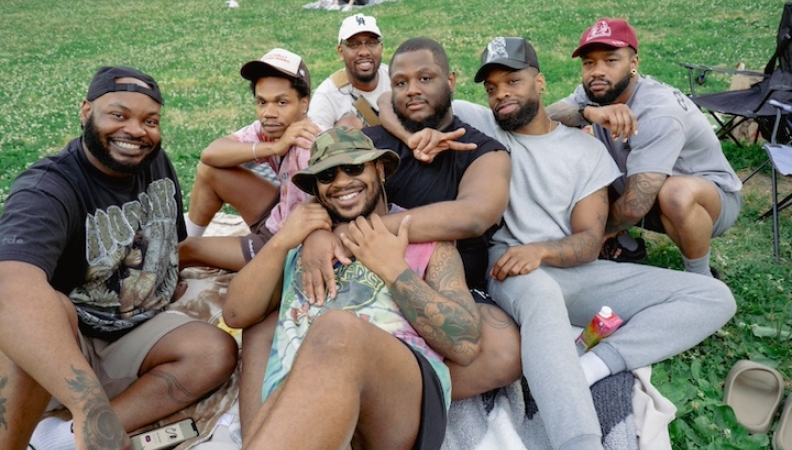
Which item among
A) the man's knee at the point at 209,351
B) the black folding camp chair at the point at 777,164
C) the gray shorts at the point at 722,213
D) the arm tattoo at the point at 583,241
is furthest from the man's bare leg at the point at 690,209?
the man's knee at the point at 209,351

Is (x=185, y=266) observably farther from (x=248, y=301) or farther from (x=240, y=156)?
(x=248, y=301)

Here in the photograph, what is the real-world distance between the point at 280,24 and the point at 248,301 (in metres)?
15.9

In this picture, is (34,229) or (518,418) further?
(518,418)

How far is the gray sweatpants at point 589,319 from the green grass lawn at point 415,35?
37 centimetres

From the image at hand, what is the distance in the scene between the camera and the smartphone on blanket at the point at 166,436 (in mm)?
3350

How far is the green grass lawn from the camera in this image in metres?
4.23

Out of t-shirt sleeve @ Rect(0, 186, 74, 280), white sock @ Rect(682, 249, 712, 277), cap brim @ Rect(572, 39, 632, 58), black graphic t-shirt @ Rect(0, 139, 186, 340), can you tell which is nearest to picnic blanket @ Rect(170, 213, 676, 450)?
black graphic t-shirt @ Rect(0, 139, 186, 340)

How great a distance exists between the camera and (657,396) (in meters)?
3.47

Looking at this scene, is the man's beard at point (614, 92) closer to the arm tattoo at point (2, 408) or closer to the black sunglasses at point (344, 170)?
the black sunglasses at point (344, 170)

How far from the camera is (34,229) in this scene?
2.99 metres

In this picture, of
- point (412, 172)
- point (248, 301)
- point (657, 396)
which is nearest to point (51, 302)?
point (248, 301)

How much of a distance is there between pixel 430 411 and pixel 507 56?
2.52m

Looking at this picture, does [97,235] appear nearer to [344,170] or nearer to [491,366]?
[344,170]

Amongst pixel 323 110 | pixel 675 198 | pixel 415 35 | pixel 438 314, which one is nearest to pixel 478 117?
pixel 675 198
